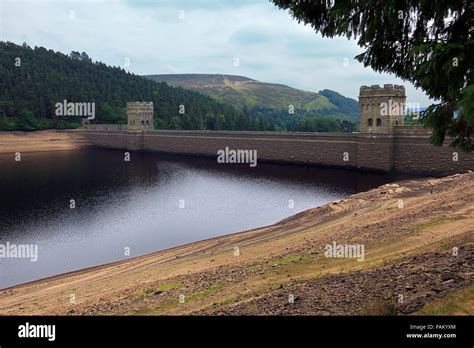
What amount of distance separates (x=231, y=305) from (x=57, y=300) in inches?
301

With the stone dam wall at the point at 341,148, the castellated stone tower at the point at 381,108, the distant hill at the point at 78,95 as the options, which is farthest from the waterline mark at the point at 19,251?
the distant hill at the point at 78,95

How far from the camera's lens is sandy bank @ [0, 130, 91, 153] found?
309 ft

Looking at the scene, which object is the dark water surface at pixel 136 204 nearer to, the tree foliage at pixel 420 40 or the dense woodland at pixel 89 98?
the tree foliage at pixel 420 40

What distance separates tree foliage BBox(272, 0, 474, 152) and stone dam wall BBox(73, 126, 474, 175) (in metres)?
36.9

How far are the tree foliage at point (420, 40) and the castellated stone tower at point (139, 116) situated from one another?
8517cm

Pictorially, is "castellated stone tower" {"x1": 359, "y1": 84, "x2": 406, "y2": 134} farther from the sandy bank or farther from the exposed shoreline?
the sandy bank

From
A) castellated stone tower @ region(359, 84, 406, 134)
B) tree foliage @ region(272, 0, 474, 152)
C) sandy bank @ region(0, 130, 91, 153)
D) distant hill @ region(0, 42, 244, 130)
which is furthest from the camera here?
distant hill @ region(0, 42, 244, 130)

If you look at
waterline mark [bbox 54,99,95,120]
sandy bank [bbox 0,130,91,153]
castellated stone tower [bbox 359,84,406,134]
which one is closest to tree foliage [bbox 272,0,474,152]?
castellated stone tower [bbox 359,84,406,134]

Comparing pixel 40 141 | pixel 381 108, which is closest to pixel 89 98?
pixel 40 141

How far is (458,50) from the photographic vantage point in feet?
28.2

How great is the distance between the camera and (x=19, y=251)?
24844mm

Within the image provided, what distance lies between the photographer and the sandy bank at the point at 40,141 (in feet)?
309

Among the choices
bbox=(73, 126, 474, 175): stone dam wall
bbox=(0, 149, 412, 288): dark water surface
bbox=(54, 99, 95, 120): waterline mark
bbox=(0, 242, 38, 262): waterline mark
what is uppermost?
bbox=(54, 99, 95, 120): waterline mark
